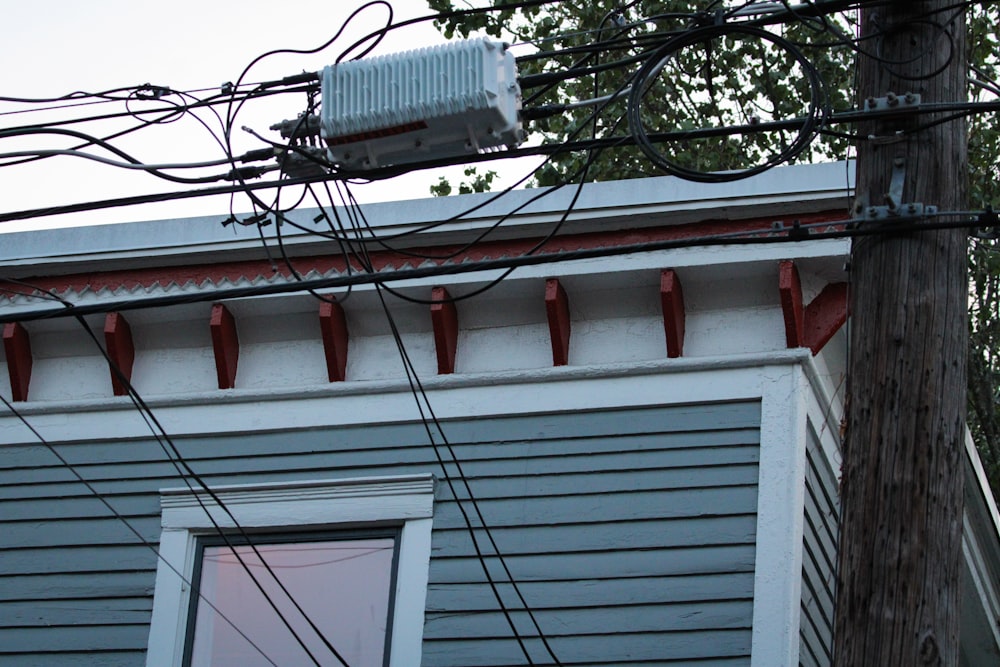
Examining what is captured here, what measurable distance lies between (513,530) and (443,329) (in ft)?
4.23

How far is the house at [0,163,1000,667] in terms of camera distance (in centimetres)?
762

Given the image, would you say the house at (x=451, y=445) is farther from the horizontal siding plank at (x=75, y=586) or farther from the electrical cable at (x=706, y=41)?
the electrical cable at (x=706, y=41)

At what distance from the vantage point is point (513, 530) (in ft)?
25.9

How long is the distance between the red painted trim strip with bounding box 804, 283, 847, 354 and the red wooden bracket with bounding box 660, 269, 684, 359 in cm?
72

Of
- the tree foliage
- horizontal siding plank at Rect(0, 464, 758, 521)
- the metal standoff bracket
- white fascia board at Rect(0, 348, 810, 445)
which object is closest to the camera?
the metal standoff bracket

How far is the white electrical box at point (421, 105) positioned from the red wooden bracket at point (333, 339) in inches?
86.9

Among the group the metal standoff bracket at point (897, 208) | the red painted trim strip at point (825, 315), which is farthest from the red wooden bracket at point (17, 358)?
the metal standoff bracket at point (897, 208)

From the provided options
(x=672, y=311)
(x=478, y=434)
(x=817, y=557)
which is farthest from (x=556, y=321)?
(x=817, y=557)

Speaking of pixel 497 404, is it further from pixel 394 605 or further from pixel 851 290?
pixel 851 290

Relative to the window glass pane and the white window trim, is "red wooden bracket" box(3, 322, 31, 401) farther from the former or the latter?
the window glass pane

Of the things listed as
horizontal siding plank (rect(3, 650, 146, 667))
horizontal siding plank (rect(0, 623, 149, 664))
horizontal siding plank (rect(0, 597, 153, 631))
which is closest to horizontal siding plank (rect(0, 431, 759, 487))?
horizontal siding plank (rect(0, 597, 153, 631))

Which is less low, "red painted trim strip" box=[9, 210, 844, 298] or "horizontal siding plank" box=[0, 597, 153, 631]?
"red painted trim strip" box=[9, 210, 844, 298]

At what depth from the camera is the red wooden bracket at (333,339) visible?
8.55m

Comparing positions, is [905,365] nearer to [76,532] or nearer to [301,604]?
[301,604]
